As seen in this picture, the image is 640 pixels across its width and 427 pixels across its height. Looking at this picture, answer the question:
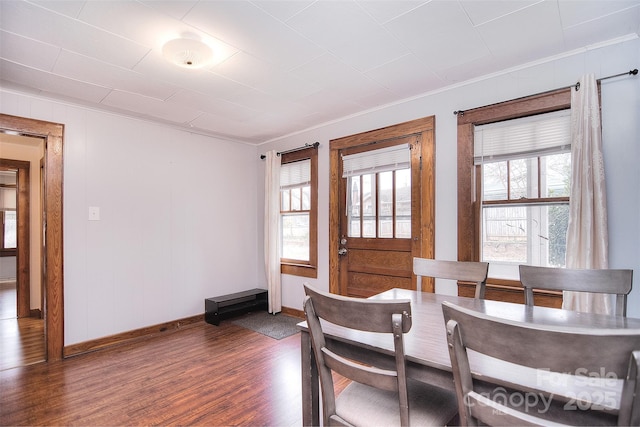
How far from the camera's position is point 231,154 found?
15.1 feet

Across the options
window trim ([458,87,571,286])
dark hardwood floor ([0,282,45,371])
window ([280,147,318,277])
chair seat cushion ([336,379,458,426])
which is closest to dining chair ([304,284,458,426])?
chair seat cushion ([336,379,458,426])

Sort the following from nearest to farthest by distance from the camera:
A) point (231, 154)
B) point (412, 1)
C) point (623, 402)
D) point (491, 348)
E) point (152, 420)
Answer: point (623, 402)
point (491, 348)
point (412, 1)
point (152, 420)
point (231, 154)

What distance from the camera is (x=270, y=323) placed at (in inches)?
156

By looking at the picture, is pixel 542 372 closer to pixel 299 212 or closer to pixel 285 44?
pixel 285 44

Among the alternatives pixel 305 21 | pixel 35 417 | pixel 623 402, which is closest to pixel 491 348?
pixel 623 402

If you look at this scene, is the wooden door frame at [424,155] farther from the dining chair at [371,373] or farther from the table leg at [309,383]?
the table leg at [309,383]

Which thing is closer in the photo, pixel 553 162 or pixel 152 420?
pixel 152 420

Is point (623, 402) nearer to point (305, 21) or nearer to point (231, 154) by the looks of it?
point (305, 21)

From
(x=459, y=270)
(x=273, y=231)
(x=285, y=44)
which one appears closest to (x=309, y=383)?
(x=459, y=270)

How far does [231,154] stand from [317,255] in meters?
2.03

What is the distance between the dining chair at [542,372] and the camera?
713 mm

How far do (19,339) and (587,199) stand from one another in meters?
5.68

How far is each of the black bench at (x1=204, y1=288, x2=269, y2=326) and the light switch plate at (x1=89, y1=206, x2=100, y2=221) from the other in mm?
1648

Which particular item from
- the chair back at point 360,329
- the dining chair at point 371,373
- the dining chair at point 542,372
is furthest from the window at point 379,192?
the dining chair at point 542,372
